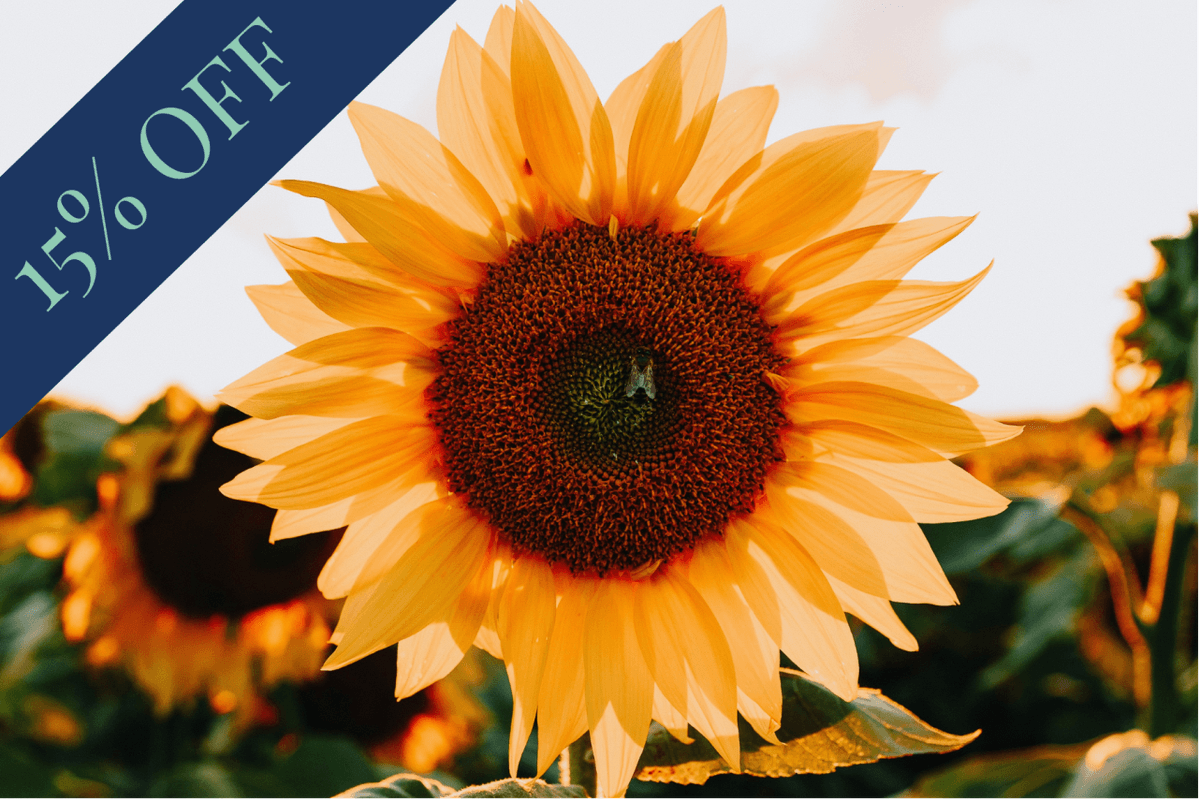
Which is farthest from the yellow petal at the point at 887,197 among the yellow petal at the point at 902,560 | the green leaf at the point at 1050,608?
the green leaf at the point at 1050,608

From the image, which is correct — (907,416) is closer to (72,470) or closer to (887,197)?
(887,197)

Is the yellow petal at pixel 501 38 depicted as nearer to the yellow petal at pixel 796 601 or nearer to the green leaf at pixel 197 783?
the yellow petal at pixel 796 601

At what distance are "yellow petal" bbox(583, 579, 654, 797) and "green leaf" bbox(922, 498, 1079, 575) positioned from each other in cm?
104

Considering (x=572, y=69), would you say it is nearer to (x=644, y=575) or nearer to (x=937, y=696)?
(x=644, y=575)

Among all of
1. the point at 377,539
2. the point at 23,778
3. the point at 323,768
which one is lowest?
the point at 323,768

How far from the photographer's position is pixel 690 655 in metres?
1.27

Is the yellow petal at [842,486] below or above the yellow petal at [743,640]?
above

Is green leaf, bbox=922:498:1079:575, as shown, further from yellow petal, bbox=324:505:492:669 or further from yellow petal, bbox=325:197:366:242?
yellow petal, bbox=325:197:366:242

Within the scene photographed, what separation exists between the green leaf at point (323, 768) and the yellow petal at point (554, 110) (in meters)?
1.92

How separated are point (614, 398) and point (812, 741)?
0.60 metres

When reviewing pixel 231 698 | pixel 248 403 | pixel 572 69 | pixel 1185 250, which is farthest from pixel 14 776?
pixel 1185 250

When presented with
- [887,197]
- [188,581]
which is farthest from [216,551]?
[887,197]

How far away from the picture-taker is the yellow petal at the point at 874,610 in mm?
1166

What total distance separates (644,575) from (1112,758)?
125 cm
